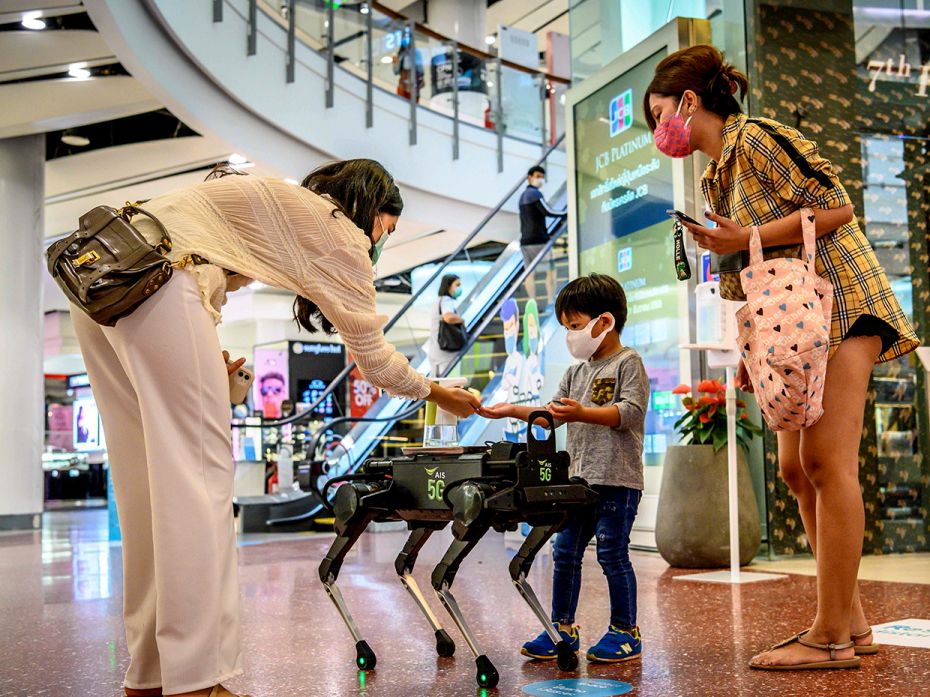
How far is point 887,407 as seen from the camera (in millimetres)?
6121

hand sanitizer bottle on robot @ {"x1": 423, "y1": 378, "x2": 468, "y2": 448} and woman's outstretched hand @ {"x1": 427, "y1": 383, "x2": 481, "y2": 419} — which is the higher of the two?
woman's outstretched hand @ {"x1": 427, "y1": 383, "x2": 481, "y2": 419}

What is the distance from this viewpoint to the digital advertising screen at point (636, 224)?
6.41 m

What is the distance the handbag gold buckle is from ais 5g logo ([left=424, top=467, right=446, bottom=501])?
40.7 inches

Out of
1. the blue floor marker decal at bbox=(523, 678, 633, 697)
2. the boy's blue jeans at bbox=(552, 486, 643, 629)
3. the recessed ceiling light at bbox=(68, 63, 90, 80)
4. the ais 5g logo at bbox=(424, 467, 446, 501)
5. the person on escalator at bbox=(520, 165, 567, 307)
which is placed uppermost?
the recessed ceiling light at bbox=(68, 63, 90, 80)

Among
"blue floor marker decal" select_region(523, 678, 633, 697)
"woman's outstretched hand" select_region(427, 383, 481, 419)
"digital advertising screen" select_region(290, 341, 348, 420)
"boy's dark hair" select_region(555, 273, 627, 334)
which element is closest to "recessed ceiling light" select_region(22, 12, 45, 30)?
"boy's dark hair" select_region(555, 273, 627, 334)

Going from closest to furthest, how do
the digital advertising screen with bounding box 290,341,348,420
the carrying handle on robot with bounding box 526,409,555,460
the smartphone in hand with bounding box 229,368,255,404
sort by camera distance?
the smartphone in hand with bounding box 229,368,255,404, the carrying handle on robot with bounding box 526,409,555,460, the digital advertising screen with bounding box 290,341,348,420

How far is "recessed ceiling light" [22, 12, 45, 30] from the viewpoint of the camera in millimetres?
7524

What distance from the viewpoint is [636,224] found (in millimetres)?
6719

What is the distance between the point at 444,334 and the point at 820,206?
7663 mm

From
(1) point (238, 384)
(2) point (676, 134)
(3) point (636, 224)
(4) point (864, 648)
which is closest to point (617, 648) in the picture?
(4) point (864, 648)

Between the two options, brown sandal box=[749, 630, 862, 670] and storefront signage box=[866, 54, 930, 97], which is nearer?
brown sandal box=[749, 630, 862, 670]

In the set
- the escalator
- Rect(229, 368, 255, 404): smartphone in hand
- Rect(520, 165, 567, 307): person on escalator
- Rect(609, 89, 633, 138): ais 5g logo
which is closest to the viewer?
Rect(229, 368, 255, 404): smartphone in hand

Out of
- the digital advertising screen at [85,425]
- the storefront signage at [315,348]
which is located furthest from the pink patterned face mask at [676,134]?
the storefront signage at [315,348]

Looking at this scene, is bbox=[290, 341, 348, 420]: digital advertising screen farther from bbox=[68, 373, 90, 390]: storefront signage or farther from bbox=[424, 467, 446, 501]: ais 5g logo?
bbox=[424, 467, 446, 501]: ais 5g logo
